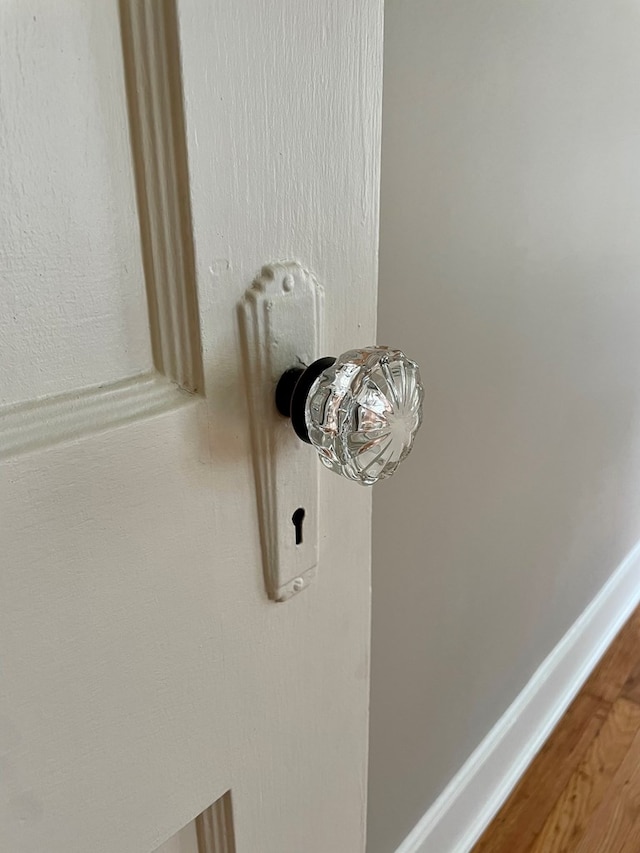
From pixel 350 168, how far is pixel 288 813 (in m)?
0.36

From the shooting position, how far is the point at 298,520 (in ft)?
1.15

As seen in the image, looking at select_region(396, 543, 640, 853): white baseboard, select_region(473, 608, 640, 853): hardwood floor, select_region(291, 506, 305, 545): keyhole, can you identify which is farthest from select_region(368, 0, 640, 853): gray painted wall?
select_region(291, 506, 305, 545): keyhole

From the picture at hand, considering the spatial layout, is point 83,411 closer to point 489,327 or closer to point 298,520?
point 298,520

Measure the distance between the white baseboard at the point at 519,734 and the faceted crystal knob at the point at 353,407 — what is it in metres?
0.85

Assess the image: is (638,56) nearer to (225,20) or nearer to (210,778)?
(225,20)

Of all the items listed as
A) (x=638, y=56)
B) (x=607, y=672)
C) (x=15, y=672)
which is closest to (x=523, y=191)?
(x=638, y=56)

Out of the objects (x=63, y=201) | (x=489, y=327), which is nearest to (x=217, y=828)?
(x=63, y=201)

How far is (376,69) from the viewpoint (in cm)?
34

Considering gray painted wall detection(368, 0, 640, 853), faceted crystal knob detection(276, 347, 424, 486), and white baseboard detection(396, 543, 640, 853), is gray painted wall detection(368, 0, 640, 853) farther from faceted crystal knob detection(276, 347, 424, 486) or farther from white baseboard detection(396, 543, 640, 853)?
faceted crystal knob detection(276, 347, 424, 486)

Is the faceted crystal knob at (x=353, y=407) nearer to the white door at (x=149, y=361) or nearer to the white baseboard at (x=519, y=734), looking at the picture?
the white door at (x=149, y=361)

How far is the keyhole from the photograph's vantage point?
0.35 metres

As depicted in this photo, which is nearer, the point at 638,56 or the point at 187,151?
the point at 187,151

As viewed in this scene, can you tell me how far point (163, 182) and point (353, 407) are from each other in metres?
0.13

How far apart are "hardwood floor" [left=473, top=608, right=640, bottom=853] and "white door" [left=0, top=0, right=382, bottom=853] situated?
1.03m
